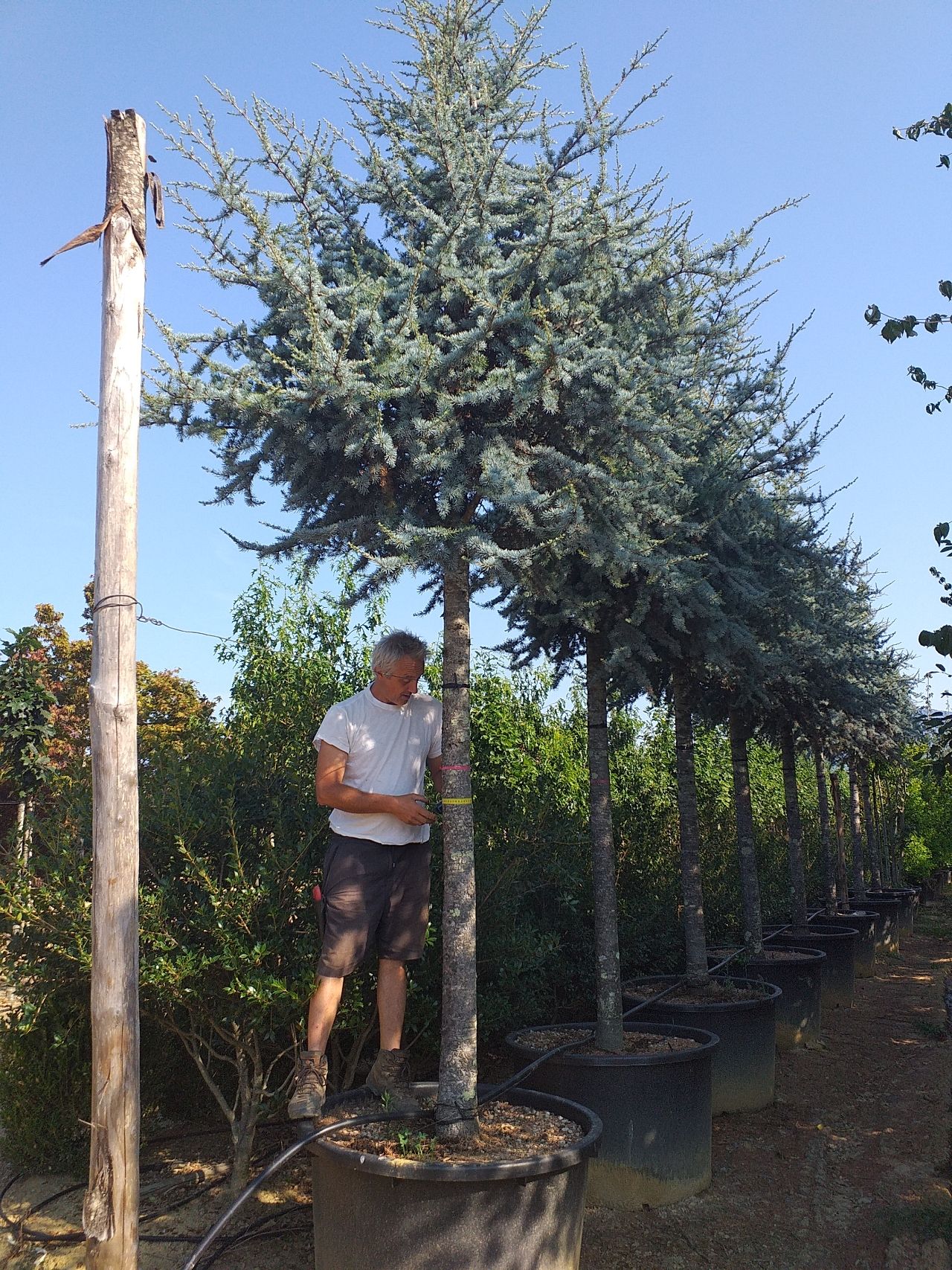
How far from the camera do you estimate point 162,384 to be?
3.65 meters

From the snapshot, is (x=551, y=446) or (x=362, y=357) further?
(x=551, y=446)

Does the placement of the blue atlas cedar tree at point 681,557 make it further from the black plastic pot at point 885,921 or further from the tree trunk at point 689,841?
the black plastic pot at point 885,921

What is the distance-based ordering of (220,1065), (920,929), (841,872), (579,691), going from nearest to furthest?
(220,1065) → (579,691) → (841,872) → (920,929)

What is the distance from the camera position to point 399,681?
4.11m

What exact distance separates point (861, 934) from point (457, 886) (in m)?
9.68

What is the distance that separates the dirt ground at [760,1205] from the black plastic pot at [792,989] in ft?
2.85

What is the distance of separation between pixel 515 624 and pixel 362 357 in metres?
2.26

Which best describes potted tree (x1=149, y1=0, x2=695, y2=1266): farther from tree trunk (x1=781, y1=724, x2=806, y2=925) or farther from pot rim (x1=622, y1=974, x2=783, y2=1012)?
tree trunk (x1=781, y1=724, x2=806, y2=925)

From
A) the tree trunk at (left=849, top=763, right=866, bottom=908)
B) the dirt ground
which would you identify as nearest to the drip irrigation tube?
the dirt ground

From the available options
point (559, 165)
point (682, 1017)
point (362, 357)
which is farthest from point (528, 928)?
point (559, 165)

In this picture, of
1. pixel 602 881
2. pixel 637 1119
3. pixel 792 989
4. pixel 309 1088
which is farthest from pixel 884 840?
pixel 309 1088

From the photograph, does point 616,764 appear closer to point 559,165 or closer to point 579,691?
point 579,691

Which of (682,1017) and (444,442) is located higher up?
(444,442)

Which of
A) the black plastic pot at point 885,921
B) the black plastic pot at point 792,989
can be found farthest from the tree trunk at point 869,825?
the black plastic pot at point 792,989
